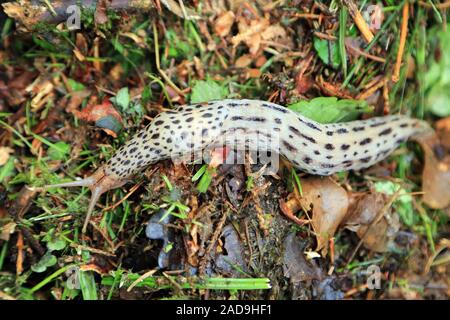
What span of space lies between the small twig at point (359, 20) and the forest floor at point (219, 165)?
0.04 feet

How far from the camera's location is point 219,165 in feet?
13.4

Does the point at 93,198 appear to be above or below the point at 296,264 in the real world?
above

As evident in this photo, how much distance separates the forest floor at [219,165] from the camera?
13.2ft

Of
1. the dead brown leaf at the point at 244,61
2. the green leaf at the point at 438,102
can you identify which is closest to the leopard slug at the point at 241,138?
the dead brown leaf at the point at 244,61

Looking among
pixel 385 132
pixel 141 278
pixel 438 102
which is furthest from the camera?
pixel 438 102

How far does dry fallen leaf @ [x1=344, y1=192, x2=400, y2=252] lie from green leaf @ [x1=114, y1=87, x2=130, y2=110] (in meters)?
Answer: 2.23

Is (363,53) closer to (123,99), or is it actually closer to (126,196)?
(123,99)

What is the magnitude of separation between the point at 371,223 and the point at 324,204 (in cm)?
47

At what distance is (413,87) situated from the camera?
177 inches

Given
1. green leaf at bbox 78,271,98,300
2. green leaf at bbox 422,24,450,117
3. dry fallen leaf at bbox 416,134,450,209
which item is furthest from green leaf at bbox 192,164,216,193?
green leaf at bbox 422,24,450,117

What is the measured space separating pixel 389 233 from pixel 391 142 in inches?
32.8

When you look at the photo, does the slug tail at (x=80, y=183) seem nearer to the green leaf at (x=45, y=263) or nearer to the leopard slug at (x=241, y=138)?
the leopard slug at (x=241, y=138)

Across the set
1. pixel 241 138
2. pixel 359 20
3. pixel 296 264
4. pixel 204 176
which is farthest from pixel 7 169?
pixel 359 20
